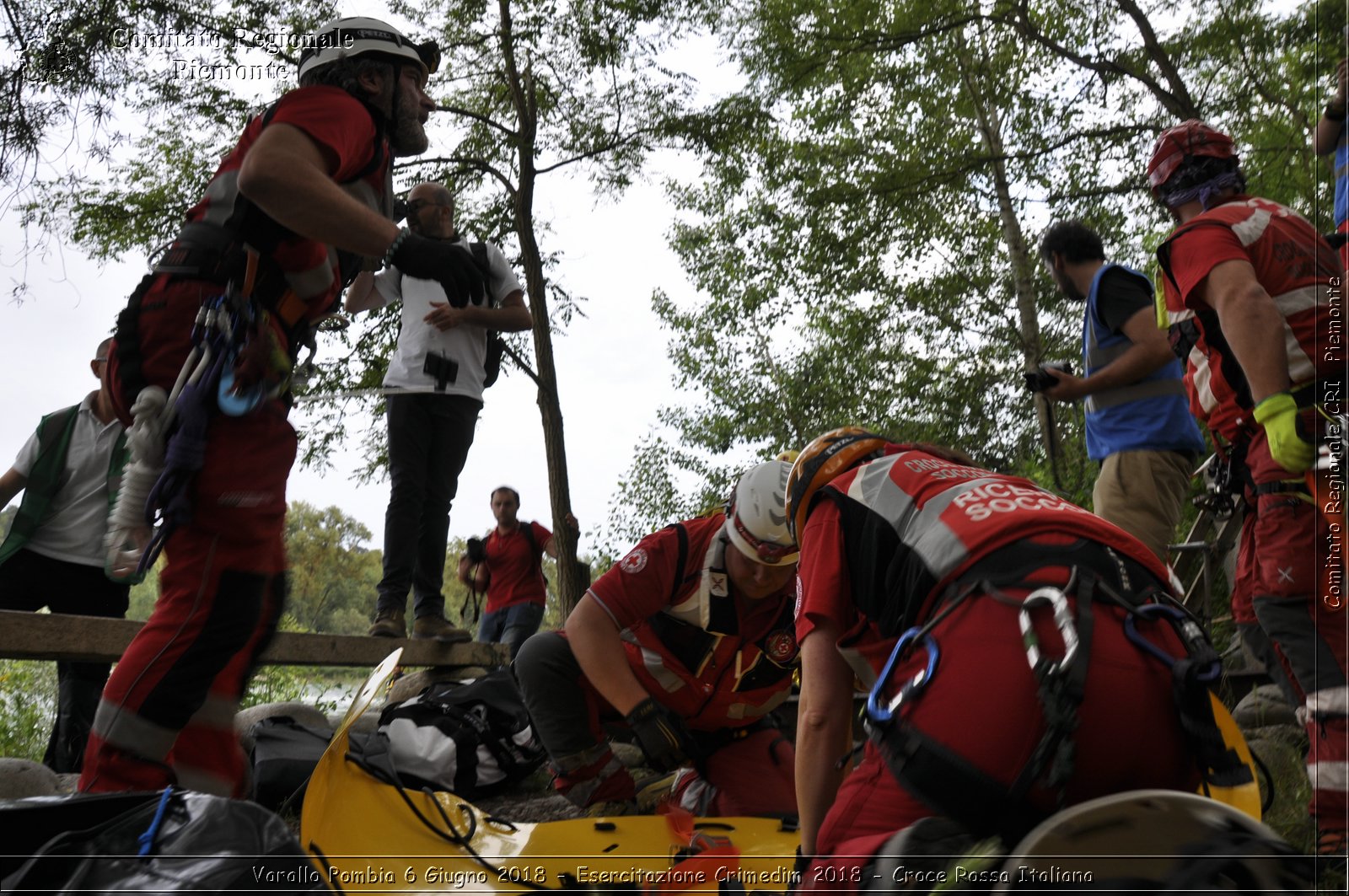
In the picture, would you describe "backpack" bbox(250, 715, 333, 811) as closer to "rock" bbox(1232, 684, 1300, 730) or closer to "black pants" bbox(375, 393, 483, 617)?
"black pants" bbox(375, 393, 483, 617)

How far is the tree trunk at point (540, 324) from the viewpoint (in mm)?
7938

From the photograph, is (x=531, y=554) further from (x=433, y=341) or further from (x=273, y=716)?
(x=273, y=716)

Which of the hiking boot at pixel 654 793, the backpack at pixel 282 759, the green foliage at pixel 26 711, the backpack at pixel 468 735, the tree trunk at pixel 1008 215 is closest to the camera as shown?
the backpack at pixel 282 759

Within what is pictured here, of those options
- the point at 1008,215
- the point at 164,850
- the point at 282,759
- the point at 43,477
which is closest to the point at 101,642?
the point at 282,759

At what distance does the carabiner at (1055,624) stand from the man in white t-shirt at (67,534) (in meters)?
3.63

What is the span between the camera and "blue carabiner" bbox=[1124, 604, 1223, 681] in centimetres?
155

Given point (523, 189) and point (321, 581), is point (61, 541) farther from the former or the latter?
point (321, 581)

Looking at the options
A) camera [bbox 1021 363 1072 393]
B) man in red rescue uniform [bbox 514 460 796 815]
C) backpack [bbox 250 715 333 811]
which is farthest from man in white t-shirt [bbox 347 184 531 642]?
camera [bbox 1021 363 1072 393]

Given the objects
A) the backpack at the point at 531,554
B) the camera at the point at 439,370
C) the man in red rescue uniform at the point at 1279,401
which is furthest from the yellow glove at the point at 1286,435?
the backpack at the point at 531,554

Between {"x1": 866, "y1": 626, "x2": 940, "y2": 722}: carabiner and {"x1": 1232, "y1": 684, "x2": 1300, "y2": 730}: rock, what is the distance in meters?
3.44

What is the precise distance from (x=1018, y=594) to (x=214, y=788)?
168cm

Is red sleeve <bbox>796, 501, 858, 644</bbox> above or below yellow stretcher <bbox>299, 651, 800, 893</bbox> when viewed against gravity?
above

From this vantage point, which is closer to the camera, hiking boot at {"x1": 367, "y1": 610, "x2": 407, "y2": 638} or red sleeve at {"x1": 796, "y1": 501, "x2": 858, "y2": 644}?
red sleeve at {"x1": 796, "y1": 501, "x2": 858, "y2": 644}

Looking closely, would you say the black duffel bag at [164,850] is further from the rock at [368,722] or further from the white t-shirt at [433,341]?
the white t-shirt at [433,341]
